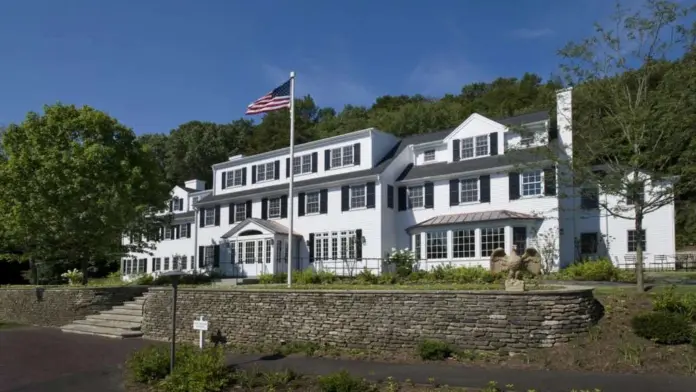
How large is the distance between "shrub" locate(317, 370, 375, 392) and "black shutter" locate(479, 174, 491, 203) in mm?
19827

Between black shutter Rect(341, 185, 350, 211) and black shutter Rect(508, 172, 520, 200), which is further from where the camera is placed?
black shutter Rect(341, 185, 350, 211)

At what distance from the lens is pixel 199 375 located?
11859 mm

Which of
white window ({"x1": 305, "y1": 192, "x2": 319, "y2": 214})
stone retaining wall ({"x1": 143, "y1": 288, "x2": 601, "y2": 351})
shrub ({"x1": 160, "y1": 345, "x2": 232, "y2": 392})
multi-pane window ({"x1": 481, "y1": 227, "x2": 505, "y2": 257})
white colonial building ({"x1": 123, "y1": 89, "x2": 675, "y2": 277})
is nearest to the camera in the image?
shrub ({"x1": 160, "y1": 345, "x2": 232, "y2": 392})

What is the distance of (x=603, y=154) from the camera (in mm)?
17641

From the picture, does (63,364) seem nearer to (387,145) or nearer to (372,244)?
(372,244)

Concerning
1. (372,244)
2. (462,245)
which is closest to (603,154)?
(462,245)

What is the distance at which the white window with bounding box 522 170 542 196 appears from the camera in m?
27.5

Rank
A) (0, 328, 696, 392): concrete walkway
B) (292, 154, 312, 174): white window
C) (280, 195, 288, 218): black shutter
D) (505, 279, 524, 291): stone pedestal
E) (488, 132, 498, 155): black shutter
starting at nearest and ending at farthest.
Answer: (0, 328, 696, 392): concrete walkway → (505, 279, 524, 291): stone pedestal → (488, 132, 498, 155): black shutter → (280, 195, 288, 218): black shutter → (292, 154, 312, 174): white window

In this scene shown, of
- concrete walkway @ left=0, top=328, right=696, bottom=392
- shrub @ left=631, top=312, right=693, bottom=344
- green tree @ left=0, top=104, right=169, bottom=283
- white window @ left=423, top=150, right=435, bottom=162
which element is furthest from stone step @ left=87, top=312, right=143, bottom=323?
white window @ left=423, top=150, right=435, bottom=162

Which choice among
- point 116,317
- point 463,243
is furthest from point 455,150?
point 116,317

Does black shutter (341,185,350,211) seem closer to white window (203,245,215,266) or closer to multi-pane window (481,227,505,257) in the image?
multi-pane window (481,227,505,257)

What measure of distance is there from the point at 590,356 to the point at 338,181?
21859mm

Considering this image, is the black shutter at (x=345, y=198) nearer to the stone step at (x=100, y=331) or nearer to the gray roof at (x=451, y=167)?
the gray roof at (x=451, y=167)

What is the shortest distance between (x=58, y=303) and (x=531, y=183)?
22.8 metres
